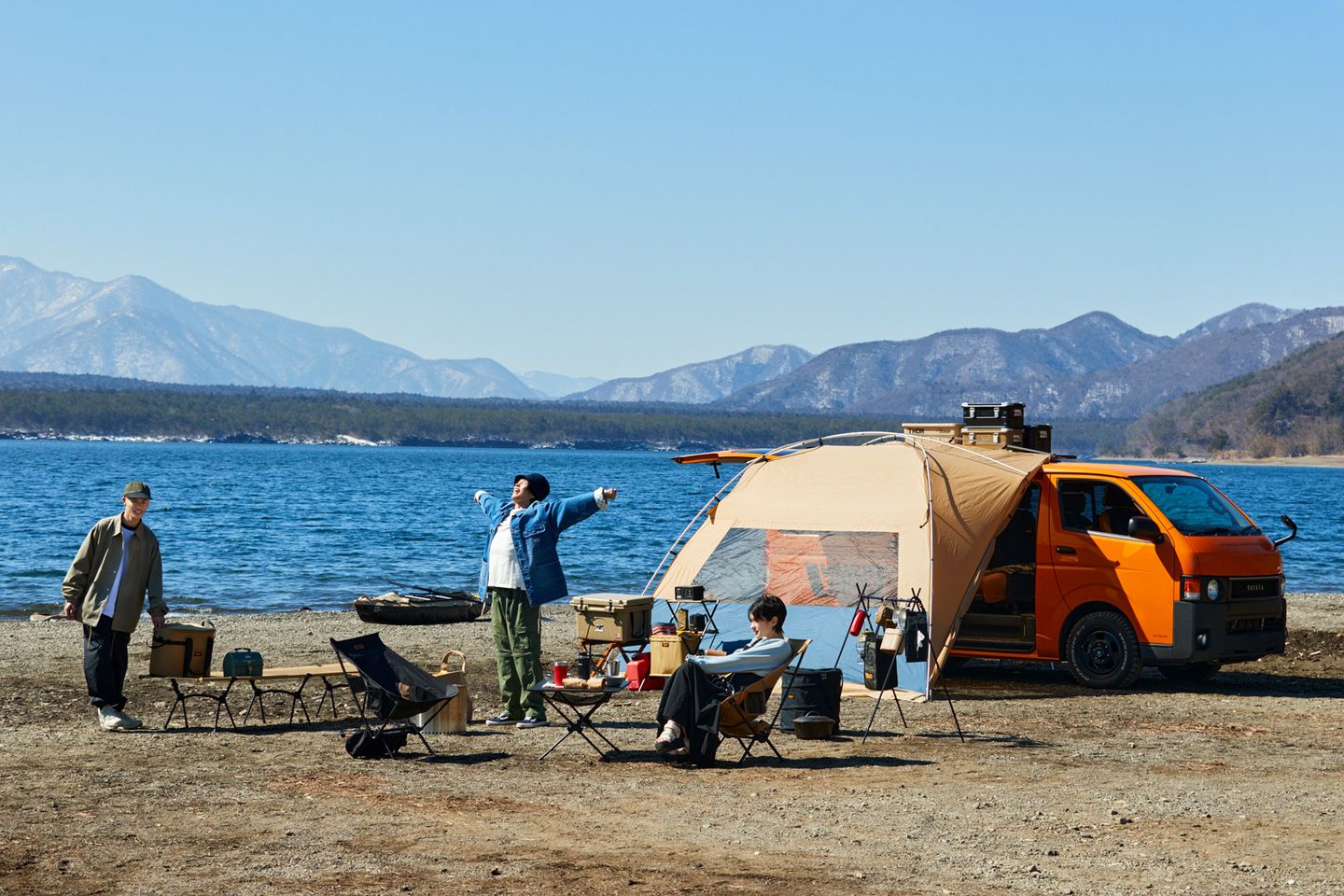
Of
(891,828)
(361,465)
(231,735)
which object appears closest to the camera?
(891,828)

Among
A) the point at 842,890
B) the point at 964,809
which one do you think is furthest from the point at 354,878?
the point at 964,809

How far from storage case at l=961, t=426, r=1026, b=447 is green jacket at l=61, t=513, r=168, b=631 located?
879 centimetres

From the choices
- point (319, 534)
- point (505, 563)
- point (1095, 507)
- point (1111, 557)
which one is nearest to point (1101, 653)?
point (1111, 557)

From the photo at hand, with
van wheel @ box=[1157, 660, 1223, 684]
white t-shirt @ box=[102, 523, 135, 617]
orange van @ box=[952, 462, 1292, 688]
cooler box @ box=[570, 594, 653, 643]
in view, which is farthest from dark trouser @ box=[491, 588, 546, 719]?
van wheel @ box=[1157, 660, 1223, 684]

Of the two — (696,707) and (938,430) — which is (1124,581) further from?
(696,707)

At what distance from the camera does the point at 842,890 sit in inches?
304

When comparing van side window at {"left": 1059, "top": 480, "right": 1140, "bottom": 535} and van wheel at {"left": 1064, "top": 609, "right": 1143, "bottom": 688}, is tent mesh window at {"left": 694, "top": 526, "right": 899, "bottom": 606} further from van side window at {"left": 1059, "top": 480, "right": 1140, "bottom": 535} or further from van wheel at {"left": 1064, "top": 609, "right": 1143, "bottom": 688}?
van wheel at {"left": 1064, "top": 609, "right": 1143, "bottom": 688}

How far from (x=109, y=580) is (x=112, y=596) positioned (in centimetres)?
14

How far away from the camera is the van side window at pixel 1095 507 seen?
52.0 feet

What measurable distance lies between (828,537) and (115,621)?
6992 millimetres

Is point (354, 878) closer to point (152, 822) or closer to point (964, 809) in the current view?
point (152, 822)

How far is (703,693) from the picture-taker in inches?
454

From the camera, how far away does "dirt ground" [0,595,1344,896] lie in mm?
8023

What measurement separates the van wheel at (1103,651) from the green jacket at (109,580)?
28.7ft
